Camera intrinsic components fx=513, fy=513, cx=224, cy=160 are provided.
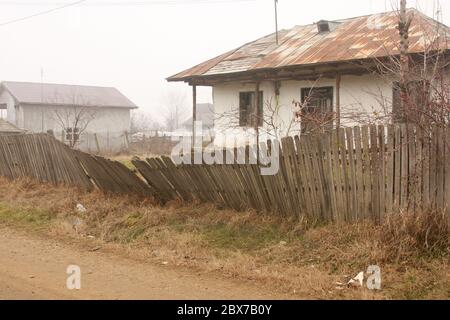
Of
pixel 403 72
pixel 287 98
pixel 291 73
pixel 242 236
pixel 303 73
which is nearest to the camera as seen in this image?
pixel 403 72

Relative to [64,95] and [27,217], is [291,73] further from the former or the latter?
[64,95]

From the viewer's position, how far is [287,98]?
16.2 meters

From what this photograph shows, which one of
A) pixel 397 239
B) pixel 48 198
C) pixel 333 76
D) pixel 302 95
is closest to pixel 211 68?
pixel 302 95

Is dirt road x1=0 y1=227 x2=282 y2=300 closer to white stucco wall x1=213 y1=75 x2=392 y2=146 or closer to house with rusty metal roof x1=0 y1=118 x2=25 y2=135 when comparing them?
white stucco wall x1=213 y1=75 x2=392 y2=146

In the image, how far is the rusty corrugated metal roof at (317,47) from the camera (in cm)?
1326

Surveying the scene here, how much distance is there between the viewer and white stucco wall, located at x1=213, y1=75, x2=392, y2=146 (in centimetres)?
1416

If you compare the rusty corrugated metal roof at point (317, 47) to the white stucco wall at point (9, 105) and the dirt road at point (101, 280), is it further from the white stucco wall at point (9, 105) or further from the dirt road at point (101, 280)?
the white stucco wall at point (9, 105)

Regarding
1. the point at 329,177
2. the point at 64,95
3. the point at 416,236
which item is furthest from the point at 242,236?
the point at 64,95

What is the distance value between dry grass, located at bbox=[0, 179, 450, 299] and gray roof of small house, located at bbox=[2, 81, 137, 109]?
92.9 feet

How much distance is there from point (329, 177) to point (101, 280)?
3.02 m

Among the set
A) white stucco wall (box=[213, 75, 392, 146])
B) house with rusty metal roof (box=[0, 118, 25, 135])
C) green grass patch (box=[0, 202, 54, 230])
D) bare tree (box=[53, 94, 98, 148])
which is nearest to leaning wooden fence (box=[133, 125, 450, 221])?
green grass patch (box=[0, 202, 54, 230])

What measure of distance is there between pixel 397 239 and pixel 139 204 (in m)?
4.37

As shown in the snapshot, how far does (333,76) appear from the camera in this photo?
1479cm
